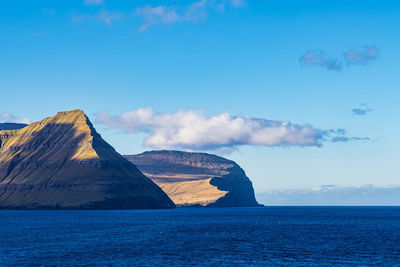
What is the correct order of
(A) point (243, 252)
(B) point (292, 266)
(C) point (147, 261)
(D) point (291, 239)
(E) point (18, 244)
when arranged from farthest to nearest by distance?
(D) point (291, 239), (E) point (18, 244), (A) point (243, 252), (C) point (147, 261), (B) point (292, 266)

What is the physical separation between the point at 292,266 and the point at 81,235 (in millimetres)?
80706

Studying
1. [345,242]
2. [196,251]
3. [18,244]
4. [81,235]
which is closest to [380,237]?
[345,242]

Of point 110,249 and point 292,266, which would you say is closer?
point 292,266

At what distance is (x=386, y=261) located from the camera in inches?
3812

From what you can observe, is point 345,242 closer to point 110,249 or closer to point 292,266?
point 292,266

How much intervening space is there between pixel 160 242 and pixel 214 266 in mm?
42445

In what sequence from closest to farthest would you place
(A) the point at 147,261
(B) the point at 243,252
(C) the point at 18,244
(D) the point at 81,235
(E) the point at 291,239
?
(A) the point at 147,261, (B) the point at 243,252, (C) the point at 18,244, (E) the point at 291,239, (D) the point at 81,235

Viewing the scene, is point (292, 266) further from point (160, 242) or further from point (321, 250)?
point (160, 242)

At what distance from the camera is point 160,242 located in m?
131

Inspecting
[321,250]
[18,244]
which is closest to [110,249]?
[18,244]

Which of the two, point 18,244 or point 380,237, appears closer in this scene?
point 18,244

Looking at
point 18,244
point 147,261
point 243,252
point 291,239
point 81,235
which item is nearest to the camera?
point 147,261

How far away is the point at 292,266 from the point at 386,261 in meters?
20.9

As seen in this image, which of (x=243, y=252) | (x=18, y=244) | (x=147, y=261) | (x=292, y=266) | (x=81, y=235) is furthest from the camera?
(x=81, y=235)
